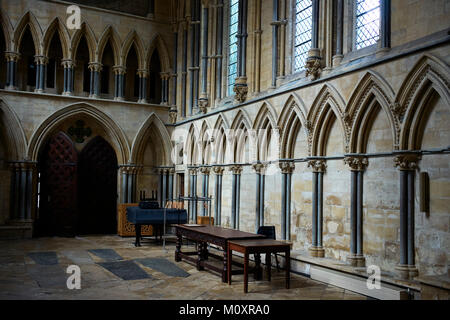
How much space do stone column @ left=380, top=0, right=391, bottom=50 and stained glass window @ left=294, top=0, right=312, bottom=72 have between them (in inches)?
93.8

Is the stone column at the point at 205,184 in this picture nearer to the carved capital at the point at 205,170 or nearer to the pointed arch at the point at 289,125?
the carved capital at the point at 205,170

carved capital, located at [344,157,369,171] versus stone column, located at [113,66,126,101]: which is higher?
stone column, located at [113,66,126,101]

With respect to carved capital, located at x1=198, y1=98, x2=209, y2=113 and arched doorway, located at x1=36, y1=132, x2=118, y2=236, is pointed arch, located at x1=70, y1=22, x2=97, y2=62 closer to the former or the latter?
arched doorway, located at x1=36, y1=132, x2=118, y2=236

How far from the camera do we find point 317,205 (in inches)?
344

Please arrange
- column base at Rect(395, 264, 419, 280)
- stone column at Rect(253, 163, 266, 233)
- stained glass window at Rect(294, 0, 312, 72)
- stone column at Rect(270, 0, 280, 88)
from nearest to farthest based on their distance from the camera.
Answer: column base at Rect(395, 264, 419, 280), stained glass window at Rect(294, 0, 312, 72), stone column at Rect(270, 0, 280, 88), stone column at Rect(253, 163, 266, 233)

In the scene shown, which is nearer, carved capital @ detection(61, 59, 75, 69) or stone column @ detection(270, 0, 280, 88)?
stone column @ detection(270, 0, 280, 88)

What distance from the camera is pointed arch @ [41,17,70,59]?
557 inches

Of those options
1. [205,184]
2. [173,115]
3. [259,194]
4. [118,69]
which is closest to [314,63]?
[259,194]

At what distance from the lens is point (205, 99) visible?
1383 cm

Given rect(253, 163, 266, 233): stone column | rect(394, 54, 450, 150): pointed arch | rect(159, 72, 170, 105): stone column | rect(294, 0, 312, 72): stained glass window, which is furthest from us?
rect(159, 72, 170, 105): stone column

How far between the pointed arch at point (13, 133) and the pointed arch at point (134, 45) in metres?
3.83

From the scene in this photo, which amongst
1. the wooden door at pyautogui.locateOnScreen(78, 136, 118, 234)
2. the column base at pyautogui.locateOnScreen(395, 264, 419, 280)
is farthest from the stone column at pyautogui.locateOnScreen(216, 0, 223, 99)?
the column base at pyautogui.locateOnScreen(395, 264, 419, 280)

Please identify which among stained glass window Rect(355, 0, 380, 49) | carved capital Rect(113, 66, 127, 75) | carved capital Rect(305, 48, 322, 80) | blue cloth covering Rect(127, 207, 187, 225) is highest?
carved capital Rect(113, 66, 127, 75)

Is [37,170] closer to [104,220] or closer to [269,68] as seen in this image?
[104,220]
